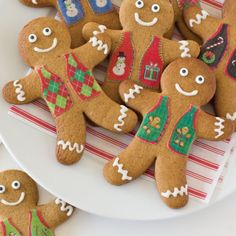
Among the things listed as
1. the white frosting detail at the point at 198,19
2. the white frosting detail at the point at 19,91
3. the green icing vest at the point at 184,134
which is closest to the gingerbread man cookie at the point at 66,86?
the white frosting detail at the point at 19,91

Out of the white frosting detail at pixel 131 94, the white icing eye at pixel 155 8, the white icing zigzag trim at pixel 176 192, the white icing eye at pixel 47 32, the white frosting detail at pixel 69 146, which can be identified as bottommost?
the white icing zigzag trim at pixel 176 192

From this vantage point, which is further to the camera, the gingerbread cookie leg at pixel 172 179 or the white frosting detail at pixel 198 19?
the white frosting detail at pixel 198 19

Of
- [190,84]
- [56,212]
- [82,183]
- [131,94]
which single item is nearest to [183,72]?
[190,84]

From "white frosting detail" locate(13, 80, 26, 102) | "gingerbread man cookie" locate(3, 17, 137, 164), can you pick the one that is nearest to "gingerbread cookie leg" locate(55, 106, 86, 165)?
"gingerbread man cookie" locate(3, 17, 137, 164)

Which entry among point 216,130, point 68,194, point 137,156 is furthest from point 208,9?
point 68,194

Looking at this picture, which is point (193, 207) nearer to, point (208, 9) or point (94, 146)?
point (94, 146)

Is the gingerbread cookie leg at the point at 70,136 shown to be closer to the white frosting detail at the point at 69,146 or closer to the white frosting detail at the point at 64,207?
the white frosting detail at the point at 69,146
